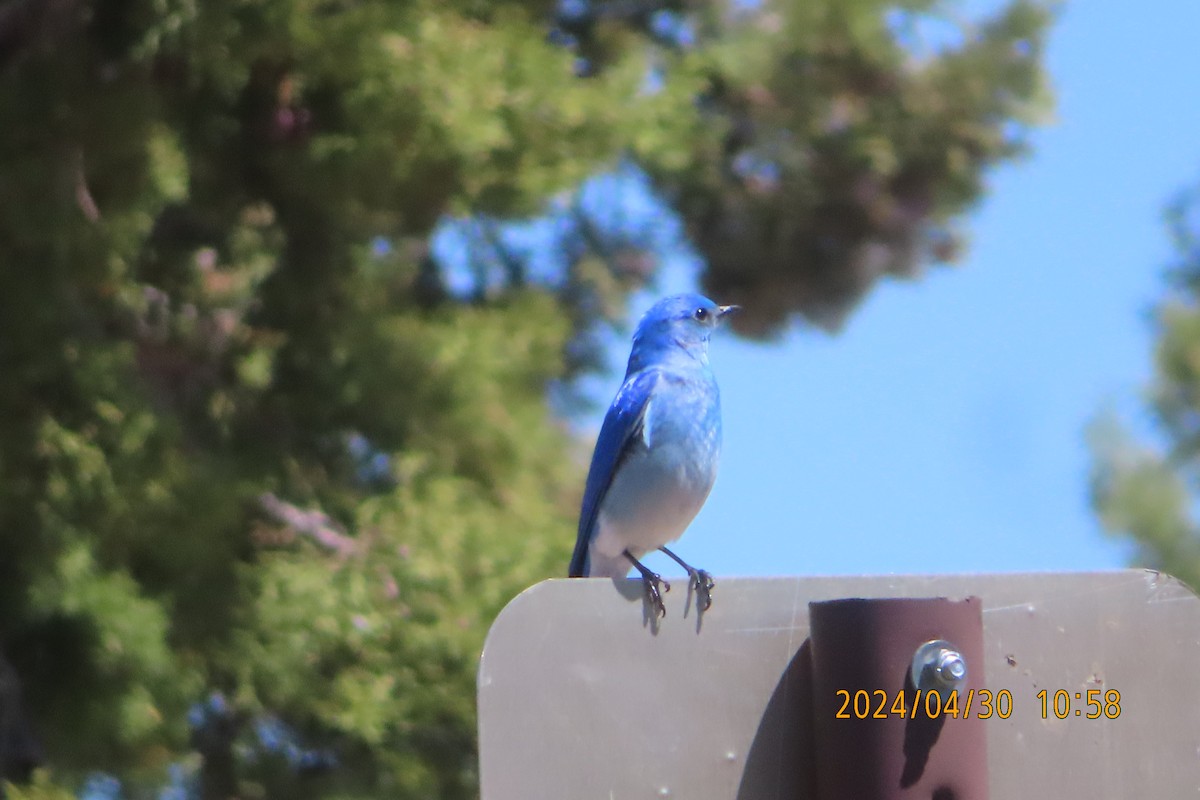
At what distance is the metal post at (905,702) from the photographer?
173 centimetres

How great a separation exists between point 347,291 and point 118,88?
40.8 inches

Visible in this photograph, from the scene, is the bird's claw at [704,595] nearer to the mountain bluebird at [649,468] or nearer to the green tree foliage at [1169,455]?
the mountain bluebird at [649,468]

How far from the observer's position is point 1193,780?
195 centimetres

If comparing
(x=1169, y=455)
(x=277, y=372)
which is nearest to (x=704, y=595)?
(x=277, y=372)

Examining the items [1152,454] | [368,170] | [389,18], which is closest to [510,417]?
[368,170]

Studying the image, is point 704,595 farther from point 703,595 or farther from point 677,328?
point 677,328

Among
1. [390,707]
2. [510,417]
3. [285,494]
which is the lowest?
[390,707]

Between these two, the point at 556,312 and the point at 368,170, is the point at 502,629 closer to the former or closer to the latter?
the point at 368,170

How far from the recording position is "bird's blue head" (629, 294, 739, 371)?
3705 mm
